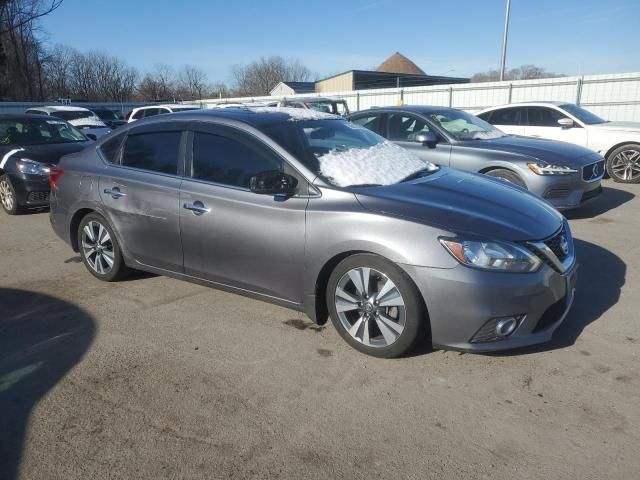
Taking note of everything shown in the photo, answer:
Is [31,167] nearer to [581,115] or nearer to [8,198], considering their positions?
[8,198]

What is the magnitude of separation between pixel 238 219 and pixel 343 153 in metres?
0.99

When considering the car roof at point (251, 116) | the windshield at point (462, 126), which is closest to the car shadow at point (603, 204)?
the windshield at point (462, 126)

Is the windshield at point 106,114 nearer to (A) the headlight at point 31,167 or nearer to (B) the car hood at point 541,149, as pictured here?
(A) the headlight at point 31,167

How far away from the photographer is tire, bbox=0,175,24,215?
A: 25.7ft

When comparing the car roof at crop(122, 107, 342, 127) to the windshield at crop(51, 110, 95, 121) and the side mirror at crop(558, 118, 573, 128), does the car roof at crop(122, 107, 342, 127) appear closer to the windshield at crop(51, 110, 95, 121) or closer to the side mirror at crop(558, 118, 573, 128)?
the side mirror at crop(558, 118, 573, 128)

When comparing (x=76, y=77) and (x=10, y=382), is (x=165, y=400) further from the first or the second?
(x=76, y=77)

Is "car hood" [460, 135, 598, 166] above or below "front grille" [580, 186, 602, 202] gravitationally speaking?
above

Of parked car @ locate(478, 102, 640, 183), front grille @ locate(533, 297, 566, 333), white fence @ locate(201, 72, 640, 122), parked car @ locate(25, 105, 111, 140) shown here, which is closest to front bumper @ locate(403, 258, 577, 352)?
front grille @ locate(533, 297, 566, 333)

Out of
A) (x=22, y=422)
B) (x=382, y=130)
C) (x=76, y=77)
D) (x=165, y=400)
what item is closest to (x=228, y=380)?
(x=165, y=400)

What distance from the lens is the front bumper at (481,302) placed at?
116 inches

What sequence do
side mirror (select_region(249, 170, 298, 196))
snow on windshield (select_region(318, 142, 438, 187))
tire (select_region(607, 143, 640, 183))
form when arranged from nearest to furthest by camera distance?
side mirror (select_region(249, 170, 298, 196)) → snow on windshield (select_region(318, 142, 438, 187)) → tire (select_region(607, 143, 640, 183))

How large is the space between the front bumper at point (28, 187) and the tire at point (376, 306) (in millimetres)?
6321

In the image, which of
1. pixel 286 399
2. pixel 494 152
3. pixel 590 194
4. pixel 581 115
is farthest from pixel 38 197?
pixel 581 115

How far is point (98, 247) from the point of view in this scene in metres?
4.81
